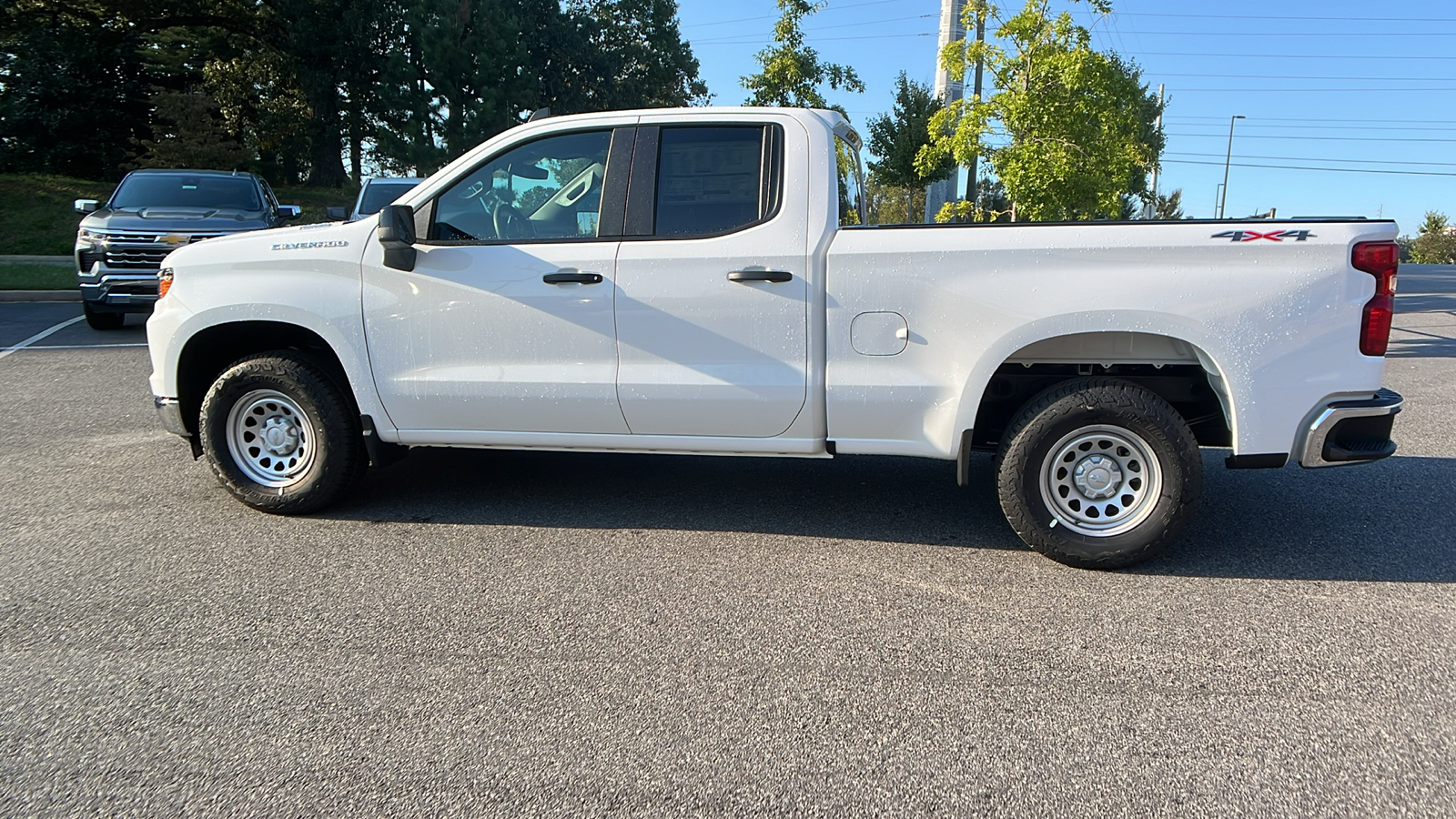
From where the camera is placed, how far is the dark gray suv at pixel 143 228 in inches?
445

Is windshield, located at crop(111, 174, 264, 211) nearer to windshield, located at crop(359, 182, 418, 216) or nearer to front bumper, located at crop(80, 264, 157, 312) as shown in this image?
front bumper, located at crop(80, 264, 157, 312)

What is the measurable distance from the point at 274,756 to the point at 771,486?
317cm

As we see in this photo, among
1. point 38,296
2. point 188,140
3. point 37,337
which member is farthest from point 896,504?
point 188,140

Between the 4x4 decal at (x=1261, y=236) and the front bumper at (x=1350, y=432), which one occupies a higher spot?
the 4x4 decal at (x=1261, y=236)

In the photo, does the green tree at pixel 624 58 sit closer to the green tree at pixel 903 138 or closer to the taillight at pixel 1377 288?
the green tree at pixel 903 138

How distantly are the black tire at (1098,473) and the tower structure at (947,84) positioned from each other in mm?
10771

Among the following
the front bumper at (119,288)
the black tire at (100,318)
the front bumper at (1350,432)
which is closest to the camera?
the front bumper at (1350,432)

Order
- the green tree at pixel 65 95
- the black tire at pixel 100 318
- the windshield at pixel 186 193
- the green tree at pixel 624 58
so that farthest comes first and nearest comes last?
the green tree at pixel 624 58, the green tree at pixel 65 95, the windshield at pixel 186 193, the black tire at pixel 100 318

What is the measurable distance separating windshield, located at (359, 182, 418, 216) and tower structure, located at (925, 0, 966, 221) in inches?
306

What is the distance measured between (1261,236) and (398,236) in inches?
145

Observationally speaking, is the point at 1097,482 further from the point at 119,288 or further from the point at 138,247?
the point at 119,288

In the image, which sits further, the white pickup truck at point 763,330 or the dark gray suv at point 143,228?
the dark gray suv at point 143,228

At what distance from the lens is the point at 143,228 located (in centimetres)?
1131

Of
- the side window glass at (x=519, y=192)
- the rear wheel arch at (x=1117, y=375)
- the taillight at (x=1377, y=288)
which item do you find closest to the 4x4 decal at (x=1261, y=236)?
the taillight at (x=1377, y=288)
